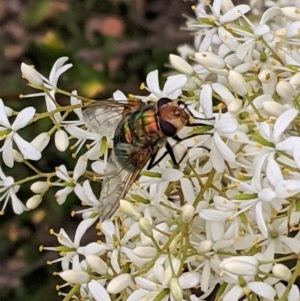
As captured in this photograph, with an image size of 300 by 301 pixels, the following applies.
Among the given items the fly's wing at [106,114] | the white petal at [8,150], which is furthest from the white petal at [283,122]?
the white petal at [8,150]

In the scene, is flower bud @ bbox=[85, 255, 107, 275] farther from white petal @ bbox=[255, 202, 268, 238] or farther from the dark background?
the dark background

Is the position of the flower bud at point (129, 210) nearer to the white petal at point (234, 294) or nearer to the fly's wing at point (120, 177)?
the fly's wing at point (120, 177)

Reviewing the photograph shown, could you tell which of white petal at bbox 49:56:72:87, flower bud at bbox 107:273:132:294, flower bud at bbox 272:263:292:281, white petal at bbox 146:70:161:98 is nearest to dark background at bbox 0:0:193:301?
white petal at bbox 49:56:72:87

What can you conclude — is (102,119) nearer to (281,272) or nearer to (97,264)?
(97,264)

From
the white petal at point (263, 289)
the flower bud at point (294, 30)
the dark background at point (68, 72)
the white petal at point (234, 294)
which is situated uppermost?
the flower bud at point (294, 30)

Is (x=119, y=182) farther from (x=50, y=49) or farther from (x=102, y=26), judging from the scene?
(x=102, y=26)

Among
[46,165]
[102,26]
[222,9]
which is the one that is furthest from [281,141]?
[102,26]

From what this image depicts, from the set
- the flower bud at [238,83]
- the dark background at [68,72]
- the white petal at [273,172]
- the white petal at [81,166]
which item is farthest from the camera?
the dark background at [68,72]

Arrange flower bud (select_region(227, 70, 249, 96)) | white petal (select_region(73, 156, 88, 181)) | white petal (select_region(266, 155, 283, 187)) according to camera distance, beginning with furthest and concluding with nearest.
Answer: white petal (select_region(73, 156, 88, 181)), flower bud (select_region(227, 70, 249, 96)), white petal (select_region(266, 155, 283, 187))

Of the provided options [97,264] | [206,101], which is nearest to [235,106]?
[206,101]
